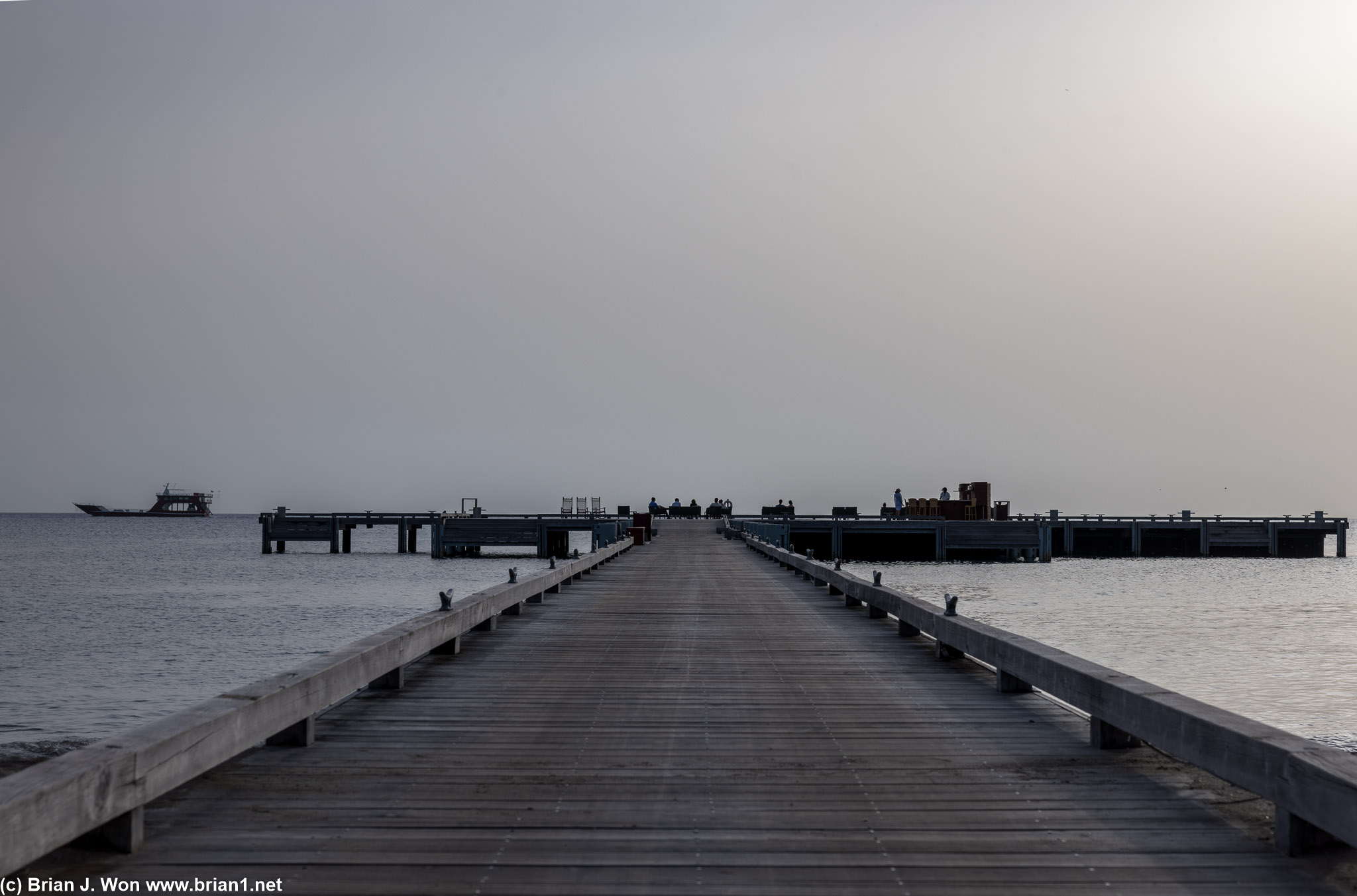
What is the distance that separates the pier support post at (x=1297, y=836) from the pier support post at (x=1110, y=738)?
1.84 metres

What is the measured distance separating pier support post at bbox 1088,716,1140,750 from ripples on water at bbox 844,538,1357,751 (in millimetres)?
8680

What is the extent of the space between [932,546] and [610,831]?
203 feet

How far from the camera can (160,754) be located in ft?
15.2

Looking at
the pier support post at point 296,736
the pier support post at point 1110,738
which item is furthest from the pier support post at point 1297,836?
the pier support post at point 296,736

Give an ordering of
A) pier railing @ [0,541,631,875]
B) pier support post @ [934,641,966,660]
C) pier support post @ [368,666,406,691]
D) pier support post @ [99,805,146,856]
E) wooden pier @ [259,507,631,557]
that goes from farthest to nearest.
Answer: wooden pier @ [259,507,631,557], pier support post @ [934,641,966,660], pier support post @ [368,666,406,691], pier support post @ [99,805,146,856], pier railing @ [0,541,631,875]

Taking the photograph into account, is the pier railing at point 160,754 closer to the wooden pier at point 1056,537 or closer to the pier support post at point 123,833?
the pier support post at point 123,833

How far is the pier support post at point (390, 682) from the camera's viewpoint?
8.54 meters

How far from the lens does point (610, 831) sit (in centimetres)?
496

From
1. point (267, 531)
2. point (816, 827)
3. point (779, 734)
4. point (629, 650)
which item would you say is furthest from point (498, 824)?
point (267, 531)

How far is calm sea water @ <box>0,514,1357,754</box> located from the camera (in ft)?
60.6

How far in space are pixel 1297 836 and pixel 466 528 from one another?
6150cm

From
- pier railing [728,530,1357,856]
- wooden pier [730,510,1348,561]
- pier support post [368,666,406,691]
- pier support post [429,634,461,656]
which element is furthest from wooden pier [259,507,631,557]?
pier railing [728,530,1357,856]

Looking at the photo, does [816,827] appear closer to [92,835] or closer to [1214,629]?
[92,835]

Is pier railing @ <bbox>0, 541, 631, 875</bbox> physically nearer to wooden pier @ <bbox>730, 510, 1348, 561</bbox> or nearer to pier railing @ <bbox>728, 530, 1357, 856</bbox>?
pier railing @ <bbox>728, 530, 1357, 856</bbox>
